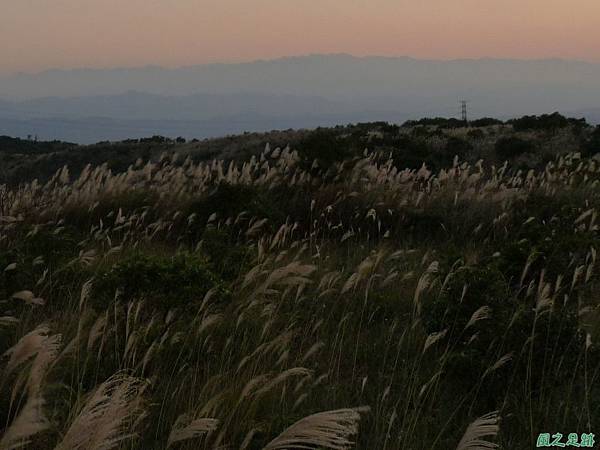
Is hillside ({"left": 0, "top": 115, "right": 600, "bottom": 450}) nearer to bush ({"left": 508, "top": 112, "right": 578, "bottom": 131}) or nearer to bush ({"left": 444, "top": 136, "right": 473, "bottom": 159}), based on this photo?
bush ({"left": 444, "top": 136, "right": 473, "bottom": 159})

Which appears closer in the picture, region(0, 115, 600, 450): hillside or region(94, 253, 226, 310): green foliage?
region(0, 115, 600, 450): hillside

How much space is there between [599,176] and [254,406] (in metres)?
10.2

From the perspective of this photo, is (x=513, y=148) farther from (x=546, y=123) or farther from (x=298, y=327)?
(x=298, y=327)

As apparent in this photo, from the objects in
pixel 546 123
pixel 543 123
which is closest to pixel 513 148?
pixel 546 123

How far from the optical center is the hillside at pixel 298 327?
103 inches

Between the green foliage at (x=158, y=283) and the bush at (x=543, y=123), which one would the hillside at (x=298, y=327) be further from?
the bush at (x=543, y=123)

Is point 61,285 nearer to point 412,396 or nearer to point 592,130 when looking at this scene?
point 412,396

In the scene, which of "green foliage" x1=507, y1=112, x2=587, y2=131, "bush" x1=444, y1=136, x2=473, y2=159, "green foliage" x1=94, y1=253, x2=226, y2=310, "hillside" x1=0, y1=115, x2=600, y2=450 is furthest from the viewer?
"green foliage" x1=507, y1=112, x2=587, y2=131

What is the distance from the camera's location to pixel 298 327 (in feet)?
13.7

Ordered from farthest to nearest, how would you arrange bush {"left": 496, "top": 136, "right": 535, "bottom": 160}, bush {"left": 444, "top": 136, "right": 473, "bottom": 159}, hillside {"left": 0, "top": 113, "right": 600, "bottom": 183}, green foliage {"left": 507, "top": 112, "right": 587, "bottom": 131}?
green foliage {"left": 507, "top": 112, "right": 587, "bottom": 131} < bush {"left": 444, "top": 136, "right": 473, "bottom": 159} < bush {"left": 496, "top": 136, "right": 535, "bottom": 160} < hillside {"left": 0, "top": 113, "right": 600, "bottom": 183}

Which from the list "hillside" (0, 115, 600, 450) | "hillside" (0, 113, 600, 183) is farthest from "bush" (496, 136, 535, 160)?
"hillside" (0, 115, 600, 450)

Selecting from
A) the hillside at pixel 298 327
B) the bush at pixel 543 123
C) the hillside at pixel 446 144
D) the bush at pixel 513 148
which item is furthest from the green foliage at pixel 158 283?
the bush at pixel 543 123

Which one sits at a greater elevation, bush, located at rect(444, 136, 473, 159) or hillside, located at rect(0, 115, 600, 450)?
bush, located at rect(444, 136, 473, 159)

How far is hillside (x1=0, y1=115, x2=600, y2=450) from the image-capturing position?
261 centimetres
